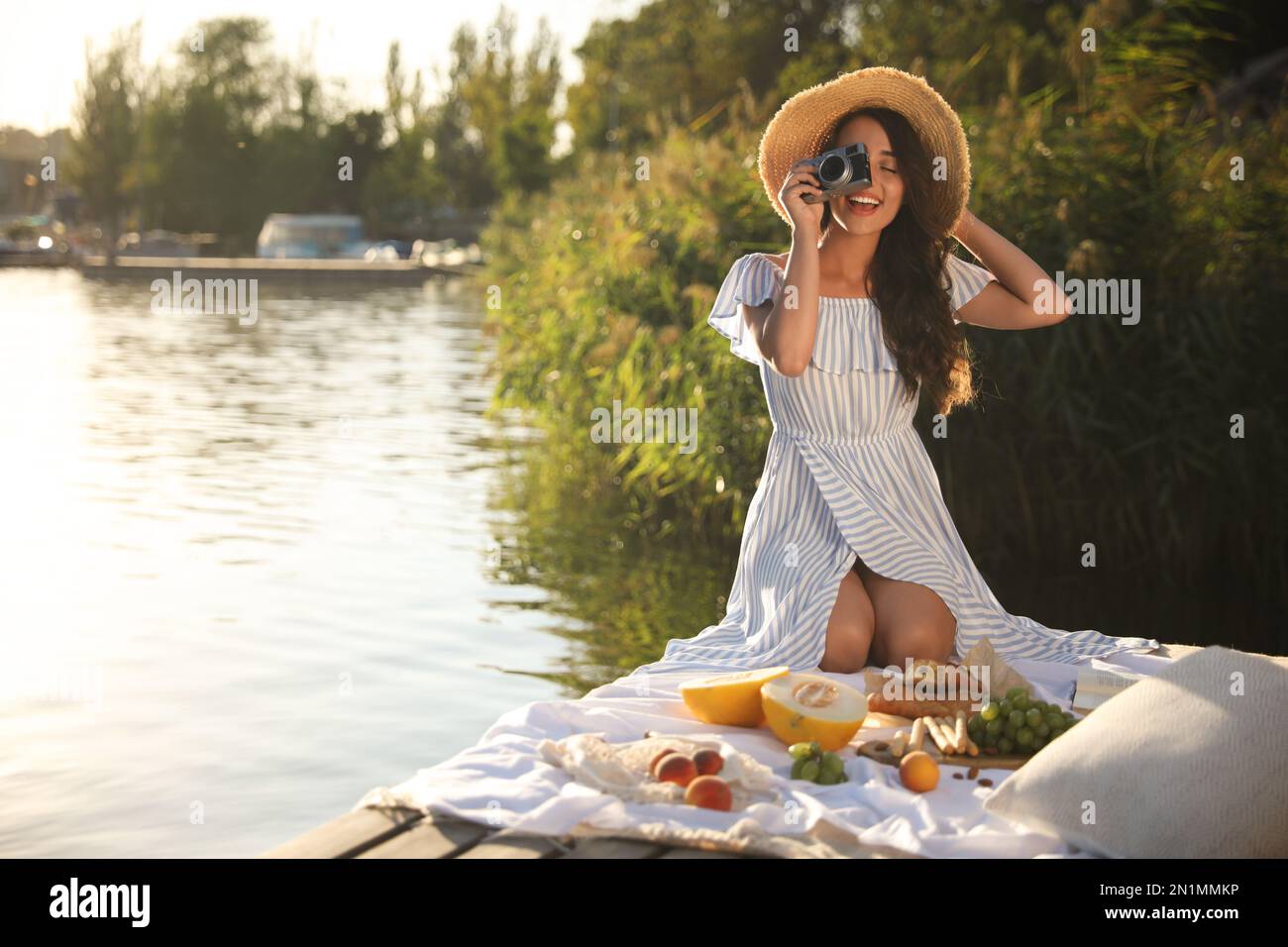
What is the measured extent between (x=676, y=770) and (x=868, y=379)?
1632mm

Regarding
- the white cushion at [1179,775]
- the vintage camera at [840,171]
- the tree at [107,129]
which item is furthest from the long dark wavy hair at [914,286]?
the tree at [107,129]

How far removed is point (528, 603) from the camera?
737 cm

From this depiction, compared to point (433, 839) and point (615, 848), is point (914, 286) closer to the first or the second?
point (615, 848)

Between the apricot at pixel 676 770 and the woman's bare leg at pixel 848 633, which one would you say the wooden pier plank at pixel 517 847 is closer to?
the apricot at pixel 676 770

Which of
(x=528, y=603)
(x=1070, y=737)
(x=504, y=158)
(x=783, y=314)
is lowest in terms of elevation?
(x=528, y=603)

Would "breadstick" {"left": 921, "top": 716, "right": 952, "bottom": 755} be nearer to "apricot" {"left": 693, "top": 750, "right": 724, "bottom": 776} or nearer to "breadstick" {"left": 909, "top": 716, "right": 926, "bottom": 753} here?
"breadstick" {"left": 909, "top": 716, "right": 926, "bottom": 753}

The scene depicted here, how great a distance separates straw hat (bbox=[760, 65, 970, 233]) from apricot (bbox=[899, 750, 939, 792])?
67.4 inches

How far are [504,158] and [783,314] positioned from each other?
48.3 m

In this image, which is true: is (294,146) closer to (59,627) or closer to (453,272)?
(453,272)

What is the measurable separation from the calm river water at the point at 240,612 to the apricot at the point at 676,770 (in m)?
1.96

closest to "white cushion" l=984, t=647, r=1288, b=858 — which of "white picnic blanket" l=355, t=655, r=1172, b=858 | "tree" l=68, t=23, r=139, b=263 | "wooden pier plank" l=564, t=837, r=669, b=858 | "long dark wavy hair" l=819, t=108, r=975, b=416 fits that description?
"white picnic blanket" l=355, t=655, r=1172, b=858

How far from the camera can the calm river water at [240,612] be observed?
4.97 metres

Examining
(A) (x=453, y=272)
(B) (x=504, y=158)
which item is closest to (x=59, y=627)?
(A) (x=453, y=272)

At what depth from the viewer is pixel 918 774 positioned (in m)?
3.02
